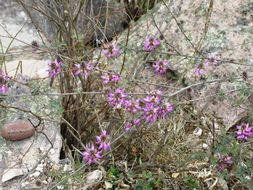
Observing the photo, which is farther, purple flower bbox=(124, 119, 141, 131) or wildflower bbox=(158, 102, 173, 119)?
purple flower bbox=(124, 119, 141, 131)

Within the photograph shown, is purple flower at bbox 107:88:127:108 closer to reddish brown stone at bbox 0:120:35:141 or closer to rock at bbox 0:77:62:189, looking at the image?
rock at bbox 0:77:62:189

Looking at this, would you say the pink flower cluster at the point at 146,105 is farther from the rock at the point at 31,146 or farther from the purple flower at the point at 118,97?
the rock at the point at 31,146

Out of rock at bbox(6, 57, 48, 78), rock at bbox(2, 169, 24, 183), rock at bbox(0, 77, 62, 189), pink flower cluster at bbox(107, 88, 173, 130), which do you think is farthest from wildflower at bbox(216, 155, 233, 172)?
rock at bbox(6, 57, 48, 78)

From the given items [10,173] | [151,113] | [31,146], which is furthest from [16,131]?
[151,113]

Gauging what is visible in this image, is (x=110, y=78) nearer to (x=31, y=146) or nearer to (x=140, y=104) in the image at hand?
(x=140, y=104)

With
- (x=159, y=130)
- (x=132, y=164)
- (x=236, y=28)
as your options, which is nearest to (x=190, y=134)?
(x=159, y=130)
